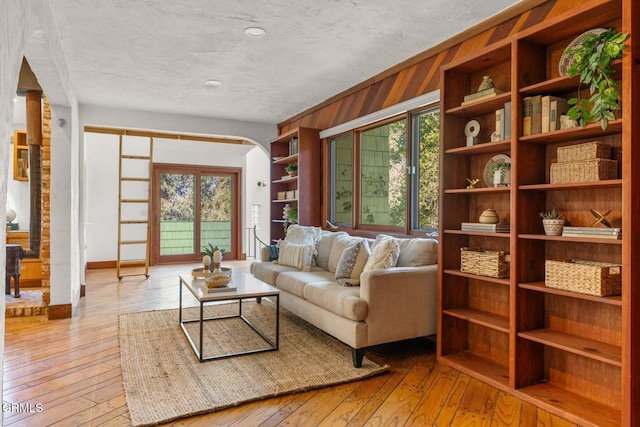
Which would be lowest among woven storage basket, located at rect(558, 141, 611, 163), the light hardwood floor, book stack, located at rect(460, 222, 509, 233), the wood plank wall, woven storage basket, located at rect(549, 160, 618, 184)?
the light hardwood floor

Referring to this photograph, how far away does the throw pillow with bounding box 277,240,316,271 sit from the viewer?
4.39 m

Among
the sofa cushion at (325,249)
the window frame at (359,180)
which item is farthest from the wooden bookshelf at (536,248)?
the sofa cushion at (325,249)

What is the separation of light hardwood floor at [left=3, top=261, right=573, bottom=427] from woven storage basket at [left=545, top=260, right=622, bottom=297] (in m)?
0.73

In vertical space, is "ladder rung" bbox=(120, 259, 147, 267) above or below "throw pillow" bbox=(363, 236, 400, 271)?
below

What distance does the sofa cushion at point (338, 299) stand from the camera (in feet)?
9.71

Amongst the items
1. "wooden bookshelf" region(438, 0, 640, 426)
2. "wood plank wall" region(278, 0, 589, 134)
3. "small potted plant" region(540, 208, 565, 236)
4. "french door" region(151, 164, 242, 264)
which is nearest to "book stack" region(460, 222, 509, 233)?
"wooden bookshelf" region(438, 0, 640, 426)

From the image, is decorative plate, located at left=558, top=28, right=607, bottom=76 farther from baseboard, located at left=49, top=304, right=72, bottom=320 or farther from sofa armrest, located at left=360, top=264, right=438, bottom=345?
baseboard, located at left=49, top=304, right=72, bottom=320

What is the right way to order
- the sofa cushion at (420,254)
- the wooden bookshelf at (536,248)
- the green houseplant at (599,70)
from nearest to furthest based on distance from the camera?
the green houseplant at (599,70) < the wooden bookshelf at (536,248) < the sofa cushion at (420,254)

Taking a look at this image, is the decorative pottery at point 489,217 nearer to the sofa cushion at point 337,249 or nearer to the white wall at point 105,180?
the sofa cushion at point 337,249

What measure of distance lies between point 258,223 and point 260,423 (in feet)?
23.4

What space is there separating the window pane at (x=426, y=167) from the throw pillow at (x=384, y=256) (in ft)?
2.17

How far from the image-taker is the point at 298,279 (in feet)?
12.7

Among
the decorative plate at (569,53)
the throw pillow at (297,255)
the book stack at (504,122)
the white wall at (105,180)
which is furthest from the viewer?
the white wall at (105,180)

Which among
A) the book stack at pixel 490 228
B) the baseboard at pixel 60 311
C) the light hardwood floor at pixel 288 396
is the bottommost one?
the light hardwood floor at pixel 288 396
